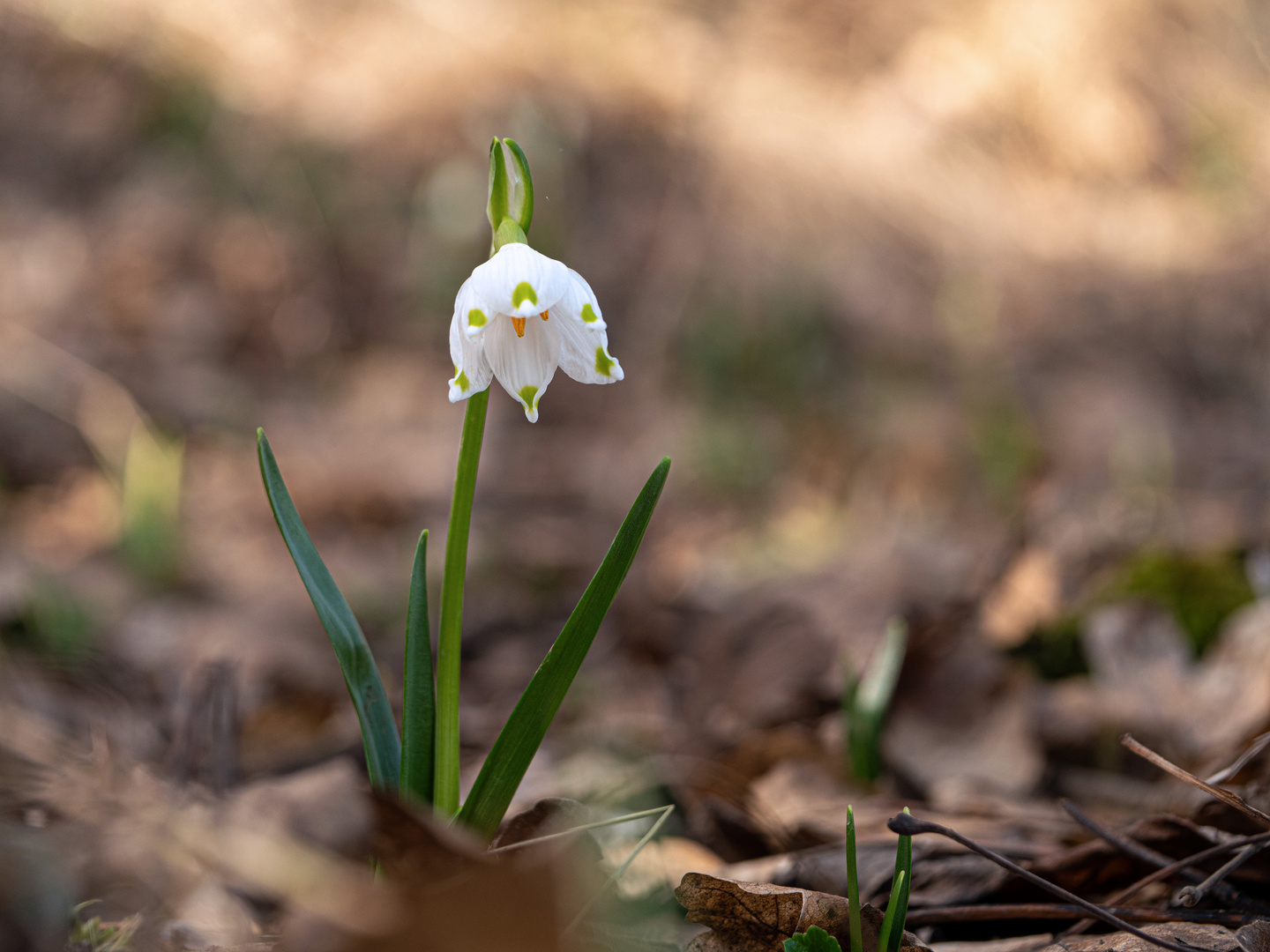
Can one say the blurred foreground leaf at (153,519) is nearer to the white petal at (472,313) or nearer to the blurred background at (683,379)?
the blurred background at (683,379)

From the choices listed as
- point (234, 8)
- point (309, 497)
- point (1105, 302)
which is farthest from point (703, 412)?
point (234, 8)

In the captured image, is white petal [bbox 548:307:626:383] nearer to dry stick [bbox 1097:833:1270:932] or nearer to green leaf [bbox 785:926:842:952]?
green leaf [bbox 785:926:842:952]

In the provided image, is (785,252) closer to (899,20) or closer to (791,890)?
(899,20)

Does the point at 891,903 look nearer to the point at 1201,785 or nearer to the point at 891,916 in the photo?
the point at 891,916

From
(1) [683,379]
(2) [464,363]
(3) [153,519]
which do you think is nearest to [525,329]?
(2) [464,363]

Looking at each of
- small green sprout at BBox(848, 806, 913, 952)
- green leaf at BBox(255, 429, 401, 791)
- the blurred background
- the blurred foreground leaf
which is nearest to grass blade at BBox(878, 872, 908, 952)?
small green sprout at BBox(848, 806, 913, 952)

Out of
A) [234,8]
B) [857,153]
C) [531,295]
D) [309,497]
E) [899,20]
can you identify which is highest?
[899,20]
